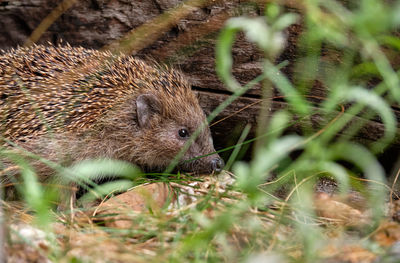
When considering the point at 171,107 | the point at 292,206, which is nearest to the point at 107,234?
the point at 292,206

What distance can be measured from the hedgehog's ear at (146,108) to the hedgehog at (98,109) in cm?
1

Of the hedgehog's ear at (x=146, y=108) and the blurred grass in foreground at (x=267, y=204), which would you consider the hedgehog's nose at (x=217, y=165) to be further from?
the blurred grass in foreground at (x=267, y=204)

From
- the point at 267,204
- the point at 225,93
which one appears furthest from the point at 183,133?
the point at 267,204

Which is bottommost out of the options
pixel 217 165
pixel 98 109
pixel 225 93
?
pixel 217 165

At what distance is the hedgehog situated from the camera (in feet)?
17.1

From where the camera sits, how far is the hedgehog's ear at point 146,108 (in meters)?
5.49

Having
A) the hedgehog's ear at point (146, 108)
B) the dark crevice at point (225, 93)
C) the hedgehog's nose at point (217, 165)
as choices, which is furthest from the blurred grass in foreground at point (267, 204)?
the dark crevice at point (225, 93)

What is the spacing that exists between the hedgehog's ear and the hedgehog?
0.01 meters

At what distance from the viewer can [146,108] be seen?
5.54 meters

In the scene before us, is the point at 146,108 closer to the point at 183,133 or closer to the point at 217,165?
the point at 183,133

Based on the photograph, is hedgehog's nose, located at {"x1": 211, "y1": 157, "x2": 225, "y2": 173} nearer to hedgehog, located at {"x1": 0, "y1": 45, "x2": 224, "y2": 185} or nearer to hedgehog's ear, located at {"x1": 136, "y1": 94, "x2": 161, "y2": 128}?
hedgehog, located at {"x1": 0, "y1": 45, "x2": 224, "y2": 185}

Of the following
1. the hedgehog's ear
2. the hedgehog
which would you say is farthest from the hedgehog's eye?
the hedgehog's ear

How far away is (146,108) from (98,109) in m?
0.53

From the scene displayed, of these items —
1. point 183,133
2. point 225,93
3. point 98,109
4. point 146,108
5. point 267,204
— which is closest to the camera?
point 267,204
